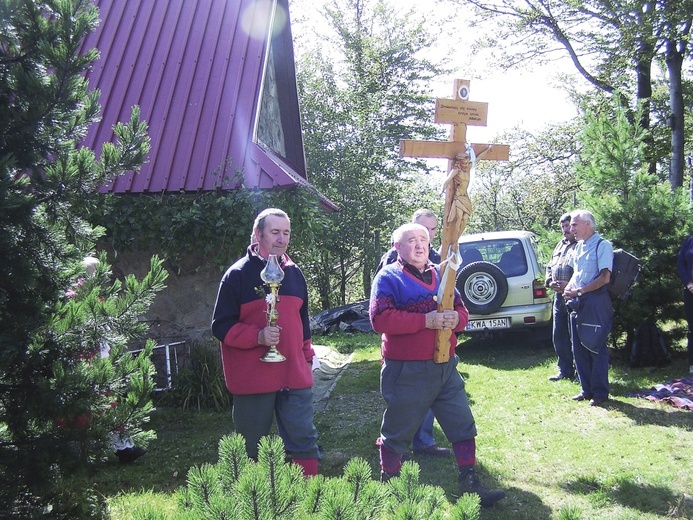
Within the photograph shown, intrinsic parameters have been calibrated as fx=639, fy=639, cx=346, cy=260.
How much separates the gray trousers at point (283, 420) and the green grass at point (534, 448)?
788mm

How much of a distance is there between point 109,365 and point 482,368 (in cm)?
665

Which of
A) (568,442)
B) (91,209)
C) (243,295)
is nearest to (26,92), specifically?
(91,209)

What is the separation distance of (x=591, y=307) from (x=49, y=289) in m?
5.18

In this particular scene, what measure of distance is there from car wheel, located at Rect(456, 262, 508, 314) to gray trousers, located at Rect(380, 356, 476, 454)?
5.13 meters

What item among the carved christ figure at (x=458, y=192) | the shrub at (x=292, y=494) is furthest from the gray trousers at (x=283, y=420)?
the shrub at (x=292, y=494)

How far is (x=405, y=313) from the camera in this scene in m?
3.96

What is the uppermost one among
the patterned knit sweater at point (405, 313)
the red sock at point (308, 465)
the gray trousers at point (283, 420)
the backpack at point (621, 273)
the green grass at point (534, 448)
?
the backpack at point (621, 273)

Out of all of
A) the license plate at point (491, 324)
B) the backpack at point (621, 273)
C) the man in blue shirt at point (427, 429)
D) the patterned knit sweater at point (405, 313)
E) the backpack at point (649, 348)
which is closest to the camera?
the patterned knit sweater at point (405, 313)

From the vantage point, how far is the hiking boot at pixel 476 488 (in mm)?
4070

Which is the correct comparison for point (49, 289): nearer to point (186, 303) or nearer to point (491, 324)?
point (186, 303)

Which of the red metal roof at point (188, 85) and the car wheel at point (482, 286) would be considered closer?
the red metal roof at point (188, 85)

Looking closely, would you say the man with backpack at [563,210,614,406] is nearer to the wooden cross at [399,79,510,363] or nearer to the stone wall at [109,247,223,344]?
the wooden cross at [399,79,510,363]

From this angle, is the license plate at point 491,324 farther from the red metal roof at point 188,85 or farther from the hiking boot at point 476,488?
the hiking boot at point 476,488

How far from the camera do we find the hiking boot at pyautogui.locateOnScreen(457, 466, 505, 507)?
407cm
